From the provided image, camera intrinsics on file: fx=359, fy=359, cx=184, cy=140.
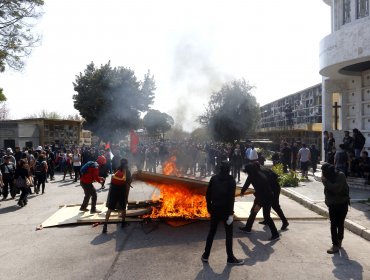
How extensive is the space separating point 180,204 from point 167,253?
253 cm

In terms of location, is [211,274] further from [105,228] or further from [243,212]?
[243,212]

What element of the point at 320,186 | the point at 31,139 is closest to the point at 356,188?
the point at 320,186

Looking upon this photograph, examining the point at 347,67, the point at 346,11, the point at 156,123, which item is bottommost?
the point at 156,123

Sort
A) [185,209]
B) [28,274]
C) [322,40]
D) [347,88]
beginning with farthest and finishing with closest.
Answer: [347,88], [322,40], [185,209], [28,274]

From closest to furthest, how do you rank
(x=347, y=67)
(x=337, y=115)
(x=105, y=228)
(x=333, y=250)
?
1. (x=333, y=250)
2. (x=105, y=228)
3. (x=347, y=67)
4. (x=337, y=115)

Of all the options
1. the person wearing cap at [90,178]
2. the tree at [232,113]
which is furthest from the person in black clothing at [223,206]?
the tree at [232,113]

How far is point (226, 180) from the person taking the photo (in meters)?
5.75

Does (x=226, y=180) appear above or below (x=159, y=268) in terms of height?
above

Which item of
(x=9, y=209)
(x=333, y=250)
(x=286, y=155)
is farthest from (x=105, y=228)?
(x=286, y=155)

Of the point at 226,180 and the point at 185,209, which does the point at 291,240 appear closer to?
the point at 226,180

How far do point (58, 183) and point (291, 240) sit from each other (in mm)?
12534

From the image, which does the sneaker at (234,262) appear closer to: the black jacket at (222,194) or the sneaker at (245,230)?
the black jacket at (222,194)

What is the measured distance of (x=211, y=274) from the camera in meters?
4.99

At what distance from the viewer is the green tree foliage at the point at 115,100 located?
2408 cm
